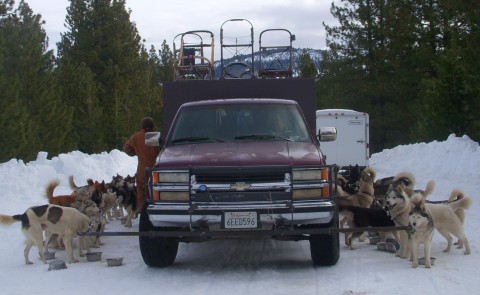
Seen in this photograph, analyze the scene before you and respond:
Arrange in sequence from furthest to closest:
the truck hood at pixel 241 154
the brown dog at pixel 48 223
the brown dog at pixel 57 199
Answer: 1. the brown dog at pixel 57 199
2. the brown dog at pixel 48 223
3. the truck hood at pixel 241 154

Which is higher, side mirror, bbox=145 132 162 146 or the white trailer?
side mirror, bbox=145 132 162 146

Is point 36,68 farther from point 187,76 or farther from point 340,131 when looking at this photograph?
point 187,76

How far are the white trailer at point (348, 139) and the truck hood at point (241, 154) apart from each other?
525 inches

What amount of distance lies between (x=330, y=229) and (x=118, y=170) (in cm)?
1666

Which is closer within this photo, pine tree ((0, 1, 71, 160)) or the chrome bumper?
the chrome bumper

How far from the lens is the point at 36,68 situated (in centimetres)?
2808

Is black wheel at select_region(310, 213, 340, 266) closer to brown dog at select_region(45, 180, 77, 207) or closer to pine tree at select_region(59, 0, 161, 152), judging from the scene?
brown dog at select_region(45, 180, 77, 207)

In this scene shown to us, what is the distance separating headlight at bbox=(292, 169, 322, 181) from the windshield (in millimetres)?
1168

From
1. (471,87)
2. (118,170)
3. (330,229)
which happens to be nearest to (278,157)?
(330,229)

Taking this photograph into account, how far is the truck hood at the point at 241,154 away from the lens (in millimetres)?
7715

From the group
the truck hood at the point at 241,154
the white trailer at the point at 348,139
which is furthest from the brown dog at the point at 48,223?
the white trailer at the point at 348,139

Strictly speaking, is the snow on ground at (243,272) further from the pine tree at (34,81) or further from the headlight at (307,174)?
the pine tree at (34,81)

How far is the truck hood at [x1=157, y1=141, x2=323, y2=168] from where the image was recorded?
771 cm

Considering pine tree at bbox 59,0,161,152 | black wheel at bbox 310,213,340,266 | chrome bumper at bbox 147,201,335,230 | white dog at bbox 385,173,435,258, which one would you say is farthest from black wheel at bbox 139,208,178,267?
pine tree at bbox 59,0,161,152
